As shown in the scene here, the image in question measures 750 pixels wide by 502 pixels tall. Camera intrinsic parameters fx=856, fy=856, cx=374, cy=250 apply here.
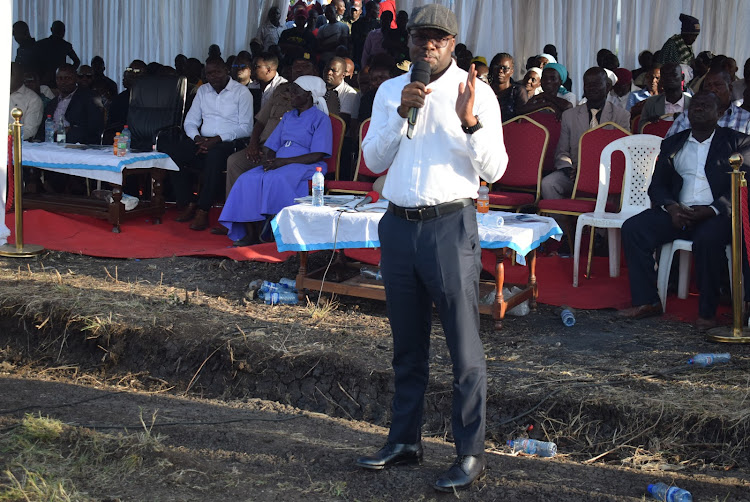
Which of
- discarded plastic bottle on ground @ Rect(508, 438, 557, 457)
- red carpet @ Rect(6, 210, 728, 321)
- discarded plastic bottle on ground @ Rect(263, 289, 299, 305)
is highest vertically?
red carpet @ Rect(6, 210, 728, 321)

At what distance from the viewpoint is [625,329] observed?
5.49 metres

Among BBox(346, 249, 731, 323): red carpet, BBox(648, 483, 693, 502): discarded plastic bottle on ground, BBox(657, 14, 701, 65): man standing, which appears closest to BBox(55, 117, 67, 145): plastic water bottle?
BBox(346, 249, 731, 323): red carpet

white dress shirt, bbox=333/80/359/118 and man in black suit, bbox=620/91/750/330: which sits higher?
white dress shirt, bbox=333/80/359/118

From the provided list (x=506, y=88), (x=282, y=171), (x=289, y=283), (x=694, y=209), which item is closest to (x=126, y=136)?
(x=282, y=171)

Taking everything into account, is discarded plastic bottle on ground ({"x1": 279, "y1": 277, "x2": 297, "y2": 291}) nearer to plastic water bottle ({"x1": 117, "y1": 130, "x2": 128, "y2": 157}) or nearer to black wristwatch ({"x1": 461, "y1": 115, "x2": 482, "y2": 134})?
plastic water bottle ({"x1": 117, "y1": 130, "x2": 128, "y2": 157})

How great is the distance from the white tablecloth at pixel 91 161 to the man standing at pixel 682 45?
17.6 ft

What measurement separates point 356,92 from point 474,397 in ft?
20.4

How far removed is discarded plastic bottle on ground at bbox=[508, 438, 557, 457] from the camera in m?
3.89

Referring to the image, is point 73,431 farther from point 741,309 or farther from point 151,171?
point 151,171

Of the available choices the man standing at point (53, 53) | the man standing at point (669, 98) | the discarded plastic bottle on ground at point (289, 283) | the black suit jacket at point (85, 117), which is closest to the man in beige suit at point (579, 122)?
the man standing at point (669, 98)

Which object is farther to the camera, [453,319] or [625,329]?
[625,329]

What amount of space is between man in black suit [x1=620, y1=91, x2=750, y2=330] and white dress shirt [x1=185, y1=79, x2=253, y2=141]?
4.33 m

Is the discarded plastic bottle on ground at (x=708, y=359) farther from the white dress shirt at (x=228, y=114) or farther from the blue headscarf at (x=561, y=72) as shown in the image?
the white dress shirt at (x=228, y=114)

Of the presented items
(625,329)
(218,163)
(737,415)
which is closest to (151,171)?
(218,163)
